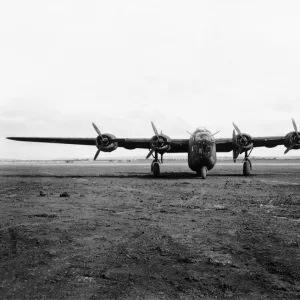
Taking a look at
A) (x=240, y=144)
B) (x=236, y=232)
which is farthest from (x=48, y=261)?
(x=240, y=144)

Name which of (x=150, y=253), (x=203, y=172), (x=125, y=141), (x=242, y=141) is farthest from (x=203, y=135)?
(x=150, y=253)

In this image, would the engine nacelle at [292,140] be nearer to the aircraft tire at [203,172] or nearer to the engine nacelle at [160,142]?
the aircraft tire at [203,172]

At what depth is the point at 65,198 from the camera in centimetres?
1422

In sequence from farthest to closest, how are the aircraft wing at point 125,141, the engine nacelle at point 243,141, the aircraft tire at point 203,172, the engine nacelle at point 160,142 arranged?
the aircraft wing at point 125,141
the engine nacelle at point 243,141
the engine nacelle at point 160,142
the aircraft tire at point 203,172

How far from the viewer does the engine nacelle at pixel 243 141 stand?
2908 centimetres

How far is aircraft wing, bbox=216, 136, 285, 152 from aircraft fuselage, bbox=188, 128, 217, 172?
4346 mm

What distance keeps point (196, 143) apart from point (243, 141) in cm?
561

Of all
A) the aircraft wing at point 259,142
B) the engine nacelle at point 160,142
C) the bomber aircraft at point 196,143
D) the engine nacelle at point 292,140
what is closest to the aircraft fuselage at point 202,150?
the bomber aircraft at point 196,143

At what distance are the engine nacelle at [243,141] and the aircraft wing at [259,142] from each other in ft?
1.46

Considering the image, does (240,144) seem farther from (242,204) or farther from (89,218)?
(89,218)

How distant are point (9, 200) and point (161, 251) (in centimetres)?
934

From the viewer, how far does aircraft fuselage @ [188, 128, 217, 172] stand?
83.0ft

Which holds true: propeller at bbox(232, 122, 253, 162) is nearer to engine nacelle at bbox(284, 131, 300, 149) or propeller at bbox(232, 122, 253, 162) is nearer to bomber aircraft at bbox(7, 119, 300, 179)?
bomber aircraft at bbox(7, 119, 300, 179)

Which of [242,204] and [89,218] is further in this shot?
[242,204]
